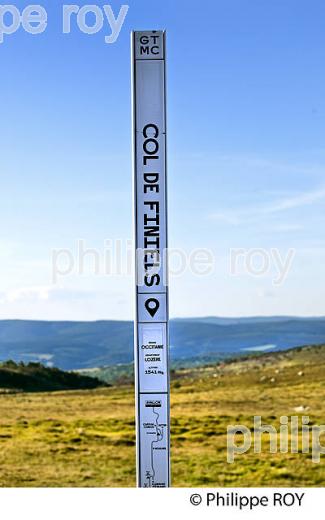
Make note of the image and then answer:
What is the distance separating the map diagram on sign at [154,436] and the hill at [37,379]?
230cm

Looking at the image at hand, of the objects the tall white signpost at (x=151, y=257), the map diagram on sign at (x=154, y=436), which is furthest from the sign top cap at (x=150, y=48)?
the map diagram on sign at (x=154, y=436)

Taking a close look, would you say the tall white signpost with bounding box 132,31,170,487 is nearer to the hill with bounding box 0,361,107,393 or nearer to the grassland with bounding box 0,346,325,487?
the grassland with bounding box 0,346,325,487

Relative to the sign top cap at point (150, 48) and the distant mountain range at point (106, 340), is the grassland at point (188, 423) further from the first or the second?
the sign top cap at point (150, 48)

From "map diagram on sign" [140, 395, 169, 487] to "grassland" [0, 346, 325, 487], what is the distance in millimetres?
1478

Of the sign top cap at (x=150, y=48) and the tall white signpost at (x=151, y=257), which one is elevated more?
the sign top cap at (x=150, y=48)

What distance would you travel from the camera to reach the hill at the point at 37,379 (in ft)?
17.5

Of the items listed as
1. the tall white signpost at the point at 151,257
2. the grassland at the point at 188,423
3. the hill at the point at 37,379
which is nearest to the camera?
the tall white signpost at the point at 151,257

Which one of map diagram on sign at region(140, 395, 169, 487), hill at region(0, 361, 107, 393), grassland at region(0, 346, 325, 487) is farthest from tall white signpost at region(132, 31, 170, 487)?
hill at region(0, 361, 107, 393)

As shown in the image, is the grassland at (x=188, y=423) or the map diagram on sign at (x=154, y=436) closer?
the map diagram on sign at (x=154, y=436)

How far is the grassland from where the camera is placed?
15.0 feet

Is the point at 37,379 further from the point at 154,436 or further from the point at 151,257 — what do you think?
the point at 151,257

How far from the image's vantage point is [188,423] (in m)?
5.04

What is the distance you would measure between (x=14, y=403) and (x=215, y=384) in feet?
4.96
